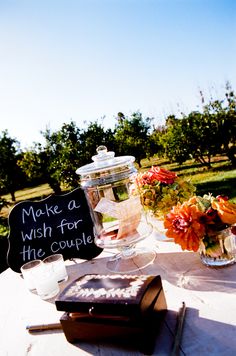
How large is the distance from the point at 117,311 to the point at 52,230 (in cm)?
100

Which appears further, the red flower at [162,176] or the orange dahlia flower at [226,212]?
the red flower at [162,176]

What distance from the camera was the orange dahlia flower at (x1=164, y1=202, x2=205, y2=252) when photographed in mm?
1199

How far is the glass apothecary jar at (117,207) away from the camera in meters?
1.48

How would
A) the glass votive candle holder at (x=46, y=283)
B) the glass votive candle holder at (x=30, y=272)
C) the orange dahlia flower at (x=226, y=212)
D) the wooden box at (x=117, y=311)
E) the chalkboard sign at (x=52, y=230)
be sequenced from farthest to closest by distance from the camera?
the chalkboard sign at (x=52, y=230), the glass votive candle holder at (x=30, y=272), the glass votive candle holder at (x=46, y=283), the orange dahlia flower at (x=226, y=212), the wooden box at (x=117, y=311)

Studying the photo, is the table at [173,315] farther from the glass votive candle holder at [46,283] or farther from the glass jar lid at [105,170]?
the glass jar lid at [105,170]

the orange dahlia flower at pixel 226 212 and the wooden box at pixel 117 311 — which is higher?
the orange dahlia flower at pixel 226 212

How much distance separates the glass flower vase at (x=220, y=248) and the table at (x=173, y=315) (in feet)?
0.11

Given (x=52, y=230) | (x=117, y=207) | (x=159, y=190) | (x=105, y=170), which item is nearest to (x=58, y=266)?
(x=52, y=230)

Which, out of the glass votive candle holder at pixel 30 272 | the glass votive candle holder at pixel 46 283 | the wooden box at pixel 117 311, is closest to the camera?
the wooden box at pixel 117 311

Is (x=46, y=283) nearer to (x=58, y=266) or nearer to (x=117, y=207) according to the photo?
(x=58, y=266)

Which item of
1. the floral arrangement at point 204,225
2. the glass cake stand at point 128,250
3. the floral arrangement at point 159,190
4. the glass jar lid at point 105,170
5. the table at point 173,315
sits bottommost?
the table at point 173,315

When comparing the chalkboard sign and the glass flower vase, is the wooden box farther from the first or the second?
the chalkboard sign

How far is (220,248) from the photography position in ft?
4.08

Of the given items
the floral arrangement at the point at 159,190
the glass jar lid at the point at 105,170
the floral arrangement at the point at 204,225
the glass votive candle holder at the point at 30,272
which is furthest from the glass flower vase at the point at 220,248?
the glass votive candle holder at the point at 30,272
